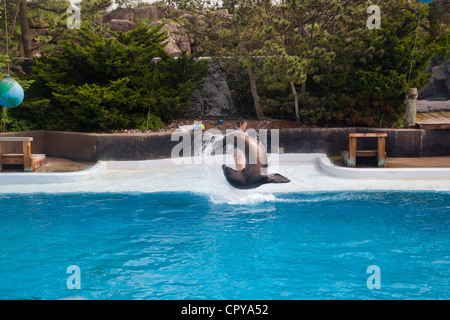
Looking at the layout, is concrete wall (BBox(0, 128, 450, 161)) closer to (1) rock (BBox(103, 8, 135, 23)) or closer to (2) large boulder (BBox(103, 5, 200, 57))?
(2) large boulder (BBox(103, 5, 200, 57))

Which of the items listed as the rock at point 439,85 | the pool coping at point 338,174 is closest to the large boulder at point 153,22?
the rock at point 439,85

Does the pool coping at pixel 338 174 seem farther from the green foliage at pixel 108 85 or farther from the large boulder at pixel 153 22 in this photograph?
the large boulder at pixel 153 22

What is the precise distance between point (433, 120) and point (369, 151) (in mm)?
3522

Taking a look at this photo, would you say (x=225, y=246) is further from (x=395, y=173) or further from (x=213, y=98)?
(x=213, y=98)

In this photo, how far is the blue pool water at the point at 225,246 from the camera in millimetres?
5480

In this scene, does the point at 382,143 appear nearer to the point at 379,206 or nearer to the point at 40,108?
the point at 379,206

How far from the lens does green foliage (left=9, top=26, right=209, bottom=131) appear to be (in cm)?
1368

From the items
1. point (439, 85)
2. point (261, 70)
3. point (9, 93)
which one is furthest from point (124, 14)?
point (9, 93)

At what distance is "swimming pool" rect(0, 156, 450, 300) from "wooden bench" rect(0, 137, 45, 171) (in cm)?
89

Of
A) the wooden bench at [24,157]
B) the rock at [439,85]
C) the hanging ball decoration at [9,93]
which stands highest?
the rock at [439,85]

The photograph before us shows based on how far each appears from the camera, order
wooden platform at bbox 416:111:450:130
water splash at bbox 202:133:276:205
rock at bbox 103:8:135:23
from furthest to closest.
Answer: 1. rock at bbox 103:8:135:23
2. wooden platform at bbox 416:111:450:130
3. water splash at bbox 202:133:276:205

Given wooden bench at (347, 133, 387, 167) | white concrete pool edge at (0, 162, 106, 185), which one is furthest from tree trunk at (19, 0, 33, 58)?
wooden bench at (347, 133, 387, 167)

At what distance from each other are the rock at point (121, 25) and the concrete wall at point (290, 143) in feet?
45.8
